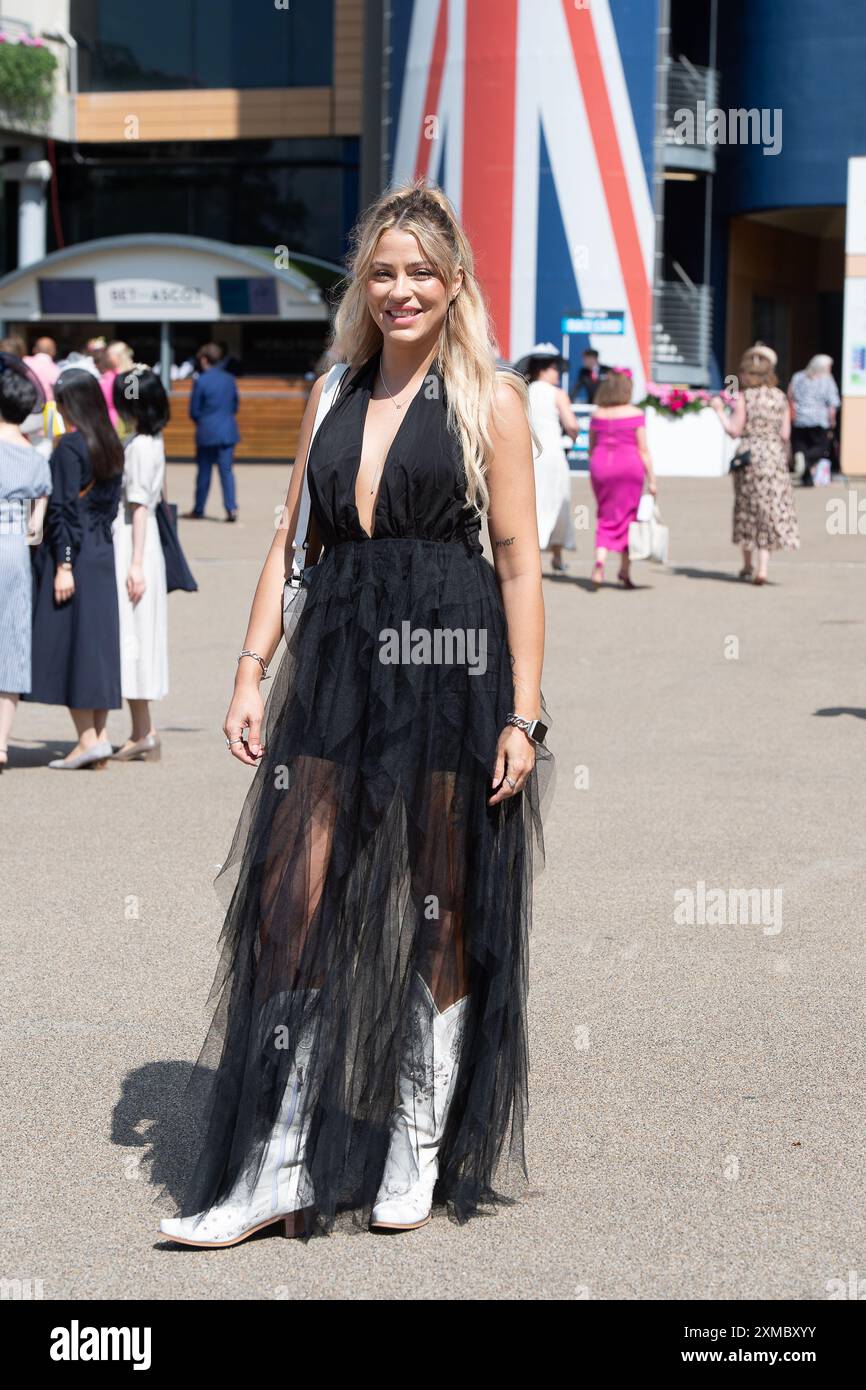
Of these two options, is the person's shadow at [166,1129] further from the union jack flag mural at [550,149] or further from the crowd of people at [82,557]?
the union jack flag mural at [550,149]

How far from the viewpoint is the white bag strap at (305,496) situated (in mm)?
3871

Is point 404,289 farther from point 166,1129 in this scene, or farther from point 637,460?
point 637,460

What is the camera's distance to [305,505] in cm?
388

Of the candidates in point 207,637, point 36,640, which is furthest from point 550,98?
point 36,640

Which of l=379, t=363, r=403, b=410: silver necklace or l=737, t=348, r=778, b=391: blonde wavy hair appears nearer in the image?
l=379, t=363, r=403, b=410: silver necklace

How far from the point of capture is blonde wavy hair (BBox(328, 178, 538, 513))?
376 cm

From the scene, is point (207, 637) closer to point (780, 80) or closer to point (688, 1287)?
point (688, 1287)

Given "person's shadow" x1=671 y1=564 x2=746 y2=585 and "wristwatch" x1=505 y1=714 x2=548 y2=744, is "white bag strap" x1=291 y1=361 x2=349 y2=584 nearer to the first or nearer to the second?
"wristwatch" x1=505 y1=714 x2=548 y2=744

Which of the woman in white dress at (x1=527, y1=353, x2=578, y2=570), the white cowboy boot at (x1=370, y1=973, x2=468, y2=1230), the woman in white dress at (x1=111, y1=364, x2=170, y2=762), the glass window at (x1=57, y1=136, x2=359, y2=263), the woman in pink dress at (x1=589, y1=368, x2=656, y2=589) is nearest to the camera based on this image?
the white cowboy boot at (x1=370, y1=973, x2=468, y2=1230)

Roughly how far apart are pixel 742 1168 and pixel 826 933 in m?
2.05

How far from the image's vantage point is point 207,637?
13.4 meters

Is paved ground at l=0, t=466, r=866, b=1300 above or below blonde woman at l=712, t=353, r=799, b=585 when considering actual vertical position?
below

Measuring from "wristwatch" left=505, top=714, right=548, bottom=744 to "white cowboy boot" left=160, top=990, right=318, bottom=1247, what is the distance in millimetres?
632

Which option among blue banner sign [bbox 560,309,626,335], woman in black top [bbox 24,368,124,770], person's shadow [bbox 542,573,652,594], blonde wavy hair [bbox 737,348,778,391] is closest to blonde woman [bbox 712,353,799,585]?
blonde wavy hair [bbox 737,348,778,391]
